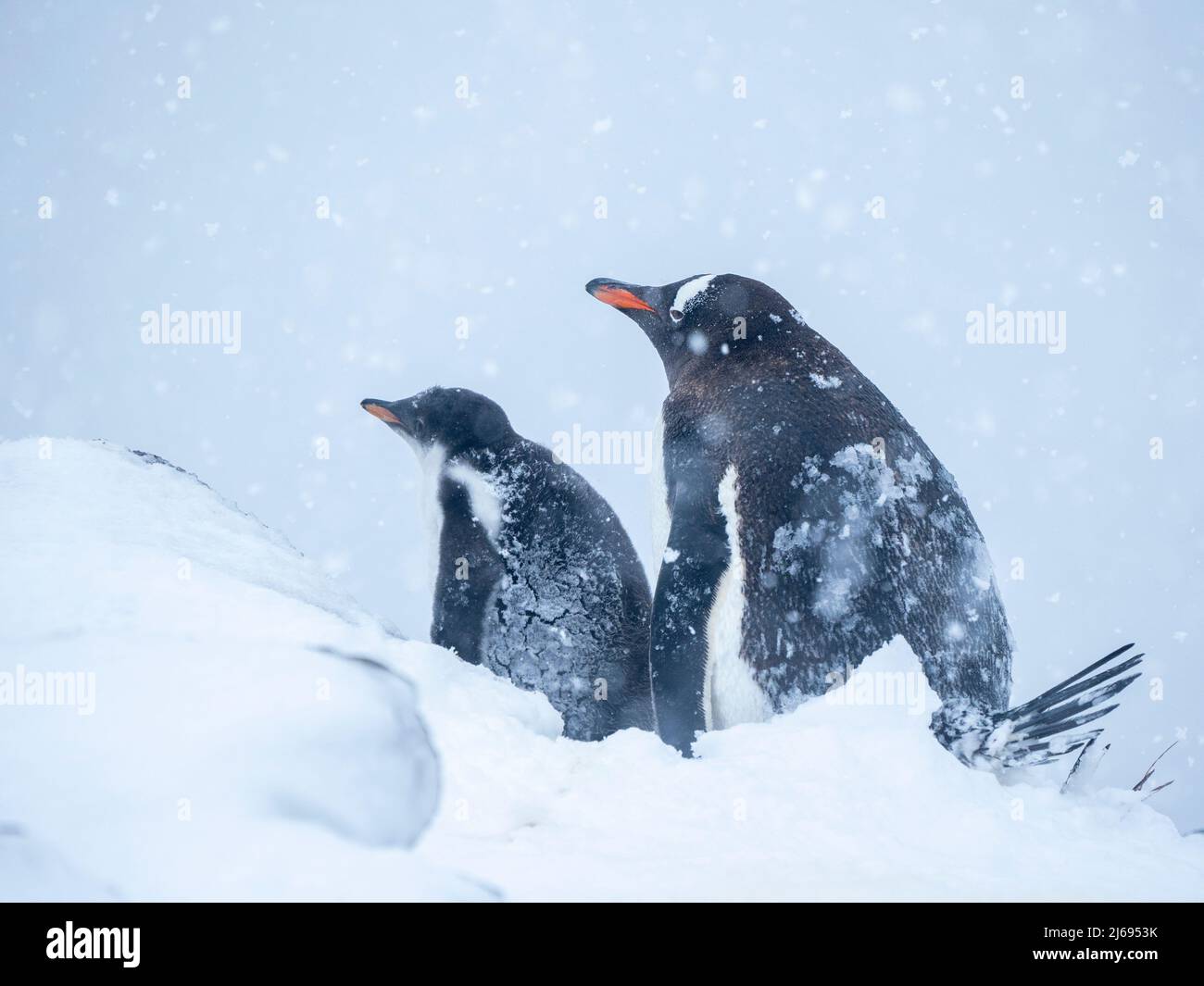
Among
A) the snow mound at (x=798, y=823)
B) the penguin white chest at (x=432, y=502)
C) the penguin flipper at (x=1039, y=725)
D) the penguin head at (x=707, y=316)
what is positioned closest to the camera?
the snow mound at (x=798, y=823)

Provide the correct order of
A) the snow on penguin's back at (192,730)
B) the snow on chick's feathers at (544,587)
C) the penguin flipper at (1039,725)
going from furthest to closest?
the snow on chick's feathers at (544,587) → the penguin flipper at (1039,725) → the snow on penguin's back at (192,730)

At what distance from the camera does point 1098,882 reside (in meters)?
1.26

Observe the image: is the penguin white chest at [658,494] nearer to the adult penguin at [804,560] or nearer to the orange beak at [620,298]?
the adult penguin at [804,560]

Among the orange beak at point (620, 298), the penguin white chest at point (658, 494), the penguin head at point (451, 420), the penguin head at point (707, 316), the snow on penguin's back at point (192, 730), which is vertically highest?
the orange beak at point (620, 298)

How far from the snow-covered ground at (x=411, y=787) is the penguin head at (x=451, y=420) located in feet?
5.21

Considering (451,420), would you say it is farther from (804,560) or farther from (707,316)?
(804,560)

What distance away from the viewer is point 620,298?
3006mm

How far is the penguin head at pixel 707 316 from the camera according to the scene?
2.57 meters

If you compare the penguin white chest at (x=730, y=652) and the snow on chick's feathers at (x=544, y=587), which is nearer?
the penguin white chest at (x=730, y=652)

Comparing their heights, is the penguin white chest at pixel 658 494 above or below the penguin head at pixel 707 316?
below

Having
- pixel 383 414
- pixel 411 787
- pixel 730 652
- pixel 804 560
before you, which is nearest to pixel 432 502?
pixel 383 414

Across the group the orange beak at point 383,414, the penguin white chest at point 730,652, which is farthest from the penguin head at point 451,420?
the penguin white chest at point 730,652
